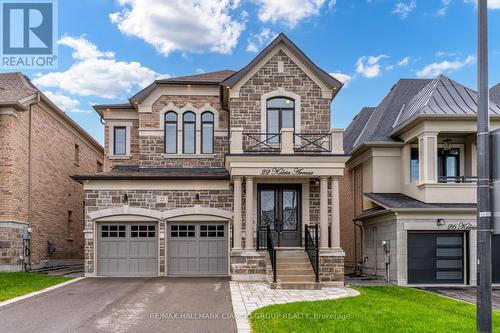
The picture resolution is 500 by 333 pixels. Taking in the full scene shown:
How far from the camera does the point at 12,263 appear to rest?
60.5 feet

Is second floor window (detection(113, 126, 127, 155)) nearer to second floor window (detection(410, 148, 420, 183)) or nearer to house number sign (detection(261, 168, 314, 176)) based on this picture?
house number sign (detection(261, 168, 314, 176))

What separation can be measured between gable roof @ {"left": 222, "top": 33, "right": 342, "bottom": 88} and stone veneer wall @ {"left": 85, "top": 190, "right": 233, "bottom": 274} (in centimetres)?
421

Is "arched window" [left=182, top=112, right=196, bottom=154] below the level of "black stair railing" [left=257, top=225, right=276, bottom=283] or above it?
above

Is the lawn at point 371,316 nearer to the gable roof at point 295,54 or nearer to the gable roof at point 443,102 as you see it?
the gable roof at point 443,102

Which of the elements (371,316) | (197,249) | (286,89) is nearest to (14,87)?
(197,249)

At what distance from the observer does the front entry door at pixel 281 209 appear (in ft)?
59.6

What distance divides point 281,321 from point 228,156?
7811 millimetres

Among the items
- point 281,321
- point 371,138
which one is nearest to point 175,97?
point 371,138

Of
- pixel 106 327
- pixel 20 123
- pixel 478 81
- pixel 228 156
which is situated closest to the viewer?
pixel 478 81

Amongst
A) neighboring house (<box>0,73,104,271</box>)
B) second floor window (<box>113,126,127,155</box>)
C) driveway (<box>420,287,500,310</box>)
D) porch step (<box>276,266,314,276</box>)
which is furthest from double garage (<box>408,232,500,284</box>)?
neighboring house (<box>0,73,104,271</box>)

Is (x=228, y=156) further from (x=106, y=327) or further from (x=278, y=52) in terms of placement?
(x=106, y=327)

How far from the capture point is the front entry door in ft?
59.6

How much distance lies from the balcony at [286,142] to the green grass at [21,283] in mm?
7220

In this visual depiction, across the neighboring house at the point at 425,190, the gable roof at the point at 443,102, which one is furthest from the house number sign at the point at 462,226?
the gable roof at the point at 443,102
